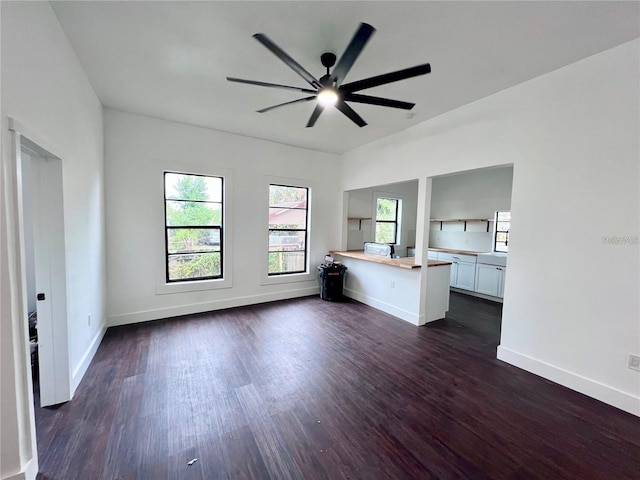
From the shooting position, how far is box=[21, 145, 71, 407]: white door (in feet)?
6.66

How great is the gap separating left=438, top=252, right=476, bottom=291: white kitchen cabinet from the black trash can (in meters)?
2.59

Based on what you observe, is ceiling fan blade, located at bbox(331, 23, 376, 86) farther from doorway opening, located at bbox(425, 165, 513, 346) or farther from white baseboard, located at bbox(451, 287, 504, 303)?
white baseboard, located at bbox(451, 287, 504, 303)

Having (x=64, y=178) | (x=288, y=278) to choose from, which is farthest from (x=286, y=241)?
(x=64, y=178)

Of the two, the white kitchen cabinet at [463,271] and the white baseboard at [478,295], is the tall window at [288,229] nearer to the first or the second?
the white kitchen cabinet at [463,271]

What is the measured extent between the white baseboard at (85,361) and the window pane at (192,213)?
1747mm

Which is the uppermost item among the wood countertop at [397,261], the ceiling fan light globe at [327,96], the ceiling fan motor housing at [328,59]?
the ceiling fan motor housing at [328,59]

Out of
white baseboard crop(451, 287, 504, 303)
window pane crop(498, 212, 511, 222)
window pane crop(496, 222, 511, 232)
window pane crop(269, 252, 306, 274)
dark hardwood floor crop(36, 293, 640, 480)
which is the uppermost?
window pane crop(498, 212, 511, 222)

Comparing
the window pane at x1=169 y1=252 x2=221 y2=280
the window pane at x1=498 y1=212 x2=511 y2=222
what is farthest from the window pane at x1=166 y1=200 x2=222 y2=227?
the window pane at x1=498 y1=212 x2=511 y2=222

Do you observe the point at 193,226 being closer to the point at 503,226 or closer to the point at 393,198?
the point at 393,198

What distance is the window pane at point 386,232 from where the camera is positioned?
6.48m

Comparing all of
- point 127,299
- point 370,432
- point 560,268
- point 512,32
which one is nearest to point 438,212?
point 560,268

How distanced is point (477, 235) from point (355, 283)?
10.4 feet

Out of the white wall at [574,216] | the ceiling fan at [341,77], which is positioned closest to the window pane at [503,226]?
the white wall at [574,216]

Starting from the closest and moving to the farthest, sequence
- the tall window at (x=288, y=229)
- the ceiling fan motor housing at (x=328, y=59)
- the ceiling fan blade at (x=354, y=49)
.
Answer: the ceiling fan blade at (x=354, y=49), the ceiling fan motor housing at (x=328, y=59), the tall window at (x=288, y=229)
